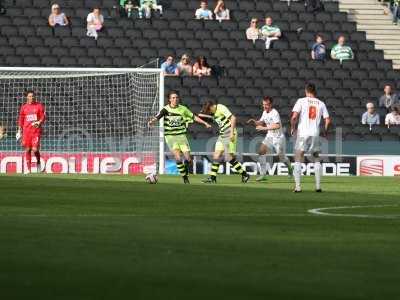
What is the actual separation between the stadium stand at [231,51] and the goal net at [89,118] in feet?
5.35

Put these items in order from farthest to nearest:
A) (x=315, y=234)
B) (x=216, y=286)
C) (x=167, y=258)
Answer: (x=315, y=234) → (x=167, y=258) → (x=216, y=286)

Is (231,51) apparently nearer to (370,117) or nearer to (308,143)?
(370,117)

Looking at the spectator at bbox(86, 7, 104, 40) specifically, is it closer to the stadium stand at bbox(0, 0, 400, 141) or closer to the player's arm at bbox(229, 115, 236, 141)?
the stadium stand at bbox(0, 0, 400, 141)

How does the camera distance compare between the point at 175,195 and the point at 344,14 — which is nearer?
the point at 175,195

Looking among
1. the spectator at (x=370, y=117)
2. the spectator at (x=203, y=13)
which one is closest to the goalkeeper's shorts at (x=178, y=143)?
the spectator at (x=370, y=117)

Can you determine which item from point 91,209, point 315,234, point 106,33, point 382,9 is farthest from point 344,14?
point 315,234

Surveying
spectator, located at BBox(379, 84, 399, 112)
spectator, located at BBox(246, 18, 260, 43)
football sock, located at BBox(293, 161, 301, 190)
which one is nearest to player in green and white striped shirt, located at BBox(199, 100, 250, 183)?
football sock, located at BBox(293, 161, 301, 190)

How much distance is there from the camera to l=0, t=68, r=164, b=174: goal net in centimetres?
3609

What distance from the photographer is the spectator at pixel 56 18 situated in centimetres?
3930

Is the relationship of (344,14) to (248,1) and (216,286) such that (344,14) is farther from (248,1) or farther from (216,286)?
(216,286)

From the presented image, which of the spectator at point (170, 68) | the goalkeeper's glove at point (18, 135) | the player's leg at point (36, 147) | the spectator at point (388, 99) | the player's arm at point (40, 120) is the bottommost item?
the player's leg at point (36, 147)

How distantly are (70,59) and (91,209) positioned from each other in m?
22.3

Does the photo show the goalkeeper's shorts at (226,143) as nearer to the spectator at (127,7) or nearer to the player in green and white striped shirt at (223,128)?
the player in green and white striped shirt at (223,128)

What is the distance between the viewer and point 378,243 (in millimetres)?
11727
